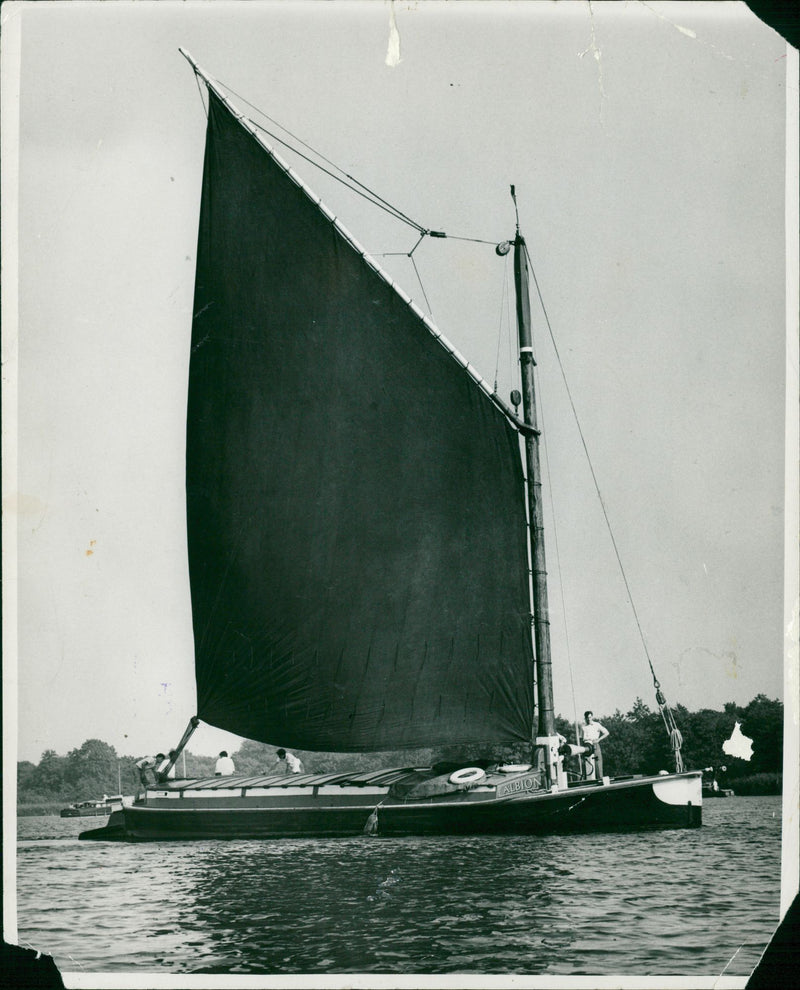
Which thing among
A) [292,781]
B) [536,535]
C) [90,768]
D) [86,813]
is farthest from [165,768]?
[536,535]

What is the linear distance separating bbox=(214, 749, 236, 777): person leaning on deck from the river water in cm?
202

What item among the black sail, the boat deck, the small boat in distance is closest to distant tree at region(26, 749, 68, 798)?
the small boat in distance

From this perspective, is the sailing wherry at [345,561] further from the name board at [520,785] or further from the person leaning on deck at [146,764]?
the person leaning on deck at [146,764]

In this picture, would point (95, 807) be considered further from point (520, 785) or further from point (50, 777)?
point (520, 785)

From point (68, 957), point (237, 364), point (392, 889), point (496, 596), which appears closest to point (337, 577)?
point (496, 596)

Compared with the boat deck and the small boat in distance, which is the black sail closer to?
the boat deck

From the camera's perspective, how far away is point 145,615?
9016 millimetres

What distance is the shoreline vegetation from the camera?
7.92 metres

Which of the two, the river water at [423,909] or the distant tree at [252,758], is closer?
the river water at [423,909]

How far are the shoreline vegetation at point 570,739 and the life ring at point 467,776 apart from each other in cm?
41

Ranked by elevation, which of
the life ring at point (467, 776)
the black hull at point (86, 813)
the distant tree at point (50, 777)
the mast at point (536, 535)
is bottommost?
the black hull at point (86, 813)

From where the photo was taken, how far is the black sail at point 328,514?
10.5 metres

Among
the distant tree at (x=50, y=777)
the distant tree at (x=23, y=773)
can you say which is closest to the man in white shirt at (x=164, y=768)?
the distant tree at (x=50, y=777)

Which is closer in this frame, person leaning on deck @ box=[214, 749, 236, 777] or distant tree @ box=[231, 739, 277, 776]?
person leaning on deck @ box=[214, 749, 236, 777]
